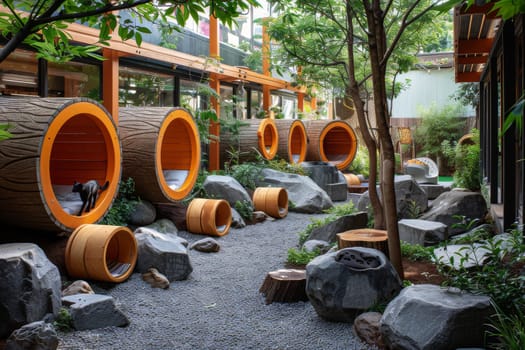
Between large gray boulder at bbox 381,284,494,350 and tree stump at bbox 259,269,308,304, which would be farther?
tree stump at bbox 259,269,308,304

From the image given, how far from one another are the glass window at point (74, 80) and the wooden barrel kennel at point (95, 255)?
3.65 m

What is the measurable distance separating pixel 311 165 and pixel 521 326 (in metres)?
9.47

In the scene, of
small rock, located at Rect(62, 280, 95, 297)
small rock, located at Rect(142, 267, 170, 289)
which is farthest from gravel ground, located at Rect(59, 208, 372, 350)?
small rock, located at Rect(62, 280, 95, 297)

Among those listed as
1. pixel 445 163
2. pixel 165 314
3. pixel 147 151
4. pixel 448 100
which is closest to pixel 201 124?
pixel 147 151

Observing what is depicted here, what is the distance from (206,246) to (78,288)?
89.3 inches

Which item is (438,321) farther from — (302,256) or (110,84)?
(110,84)

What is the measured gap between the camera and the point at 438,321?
298 centimetres

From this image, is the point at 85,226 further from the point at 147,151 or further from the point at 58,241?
the point at 147,151

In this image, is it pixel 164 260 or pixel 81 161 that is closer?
pixel 164 260

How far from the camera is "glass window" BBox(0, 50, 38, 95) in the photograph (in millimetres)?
7211

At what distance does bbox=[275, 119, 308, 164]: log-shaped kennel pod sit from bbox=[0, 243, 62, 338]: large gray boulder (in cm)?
923

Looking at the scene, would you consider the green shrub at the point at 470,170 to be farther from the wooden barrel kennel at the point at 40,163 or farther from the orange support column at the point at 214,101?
the wooden barrel kennel at the point at 40,163

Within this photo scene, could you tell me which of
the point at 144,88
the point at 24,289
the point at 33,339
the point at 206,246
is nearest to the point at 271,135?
the point at 144,88

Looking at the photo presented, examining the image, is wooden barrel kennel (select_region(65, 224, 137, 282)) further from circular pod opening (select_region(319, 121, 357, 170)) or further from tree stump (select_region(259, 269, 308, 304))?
circular pod opening (select_region(319, 121, 357, 170))
